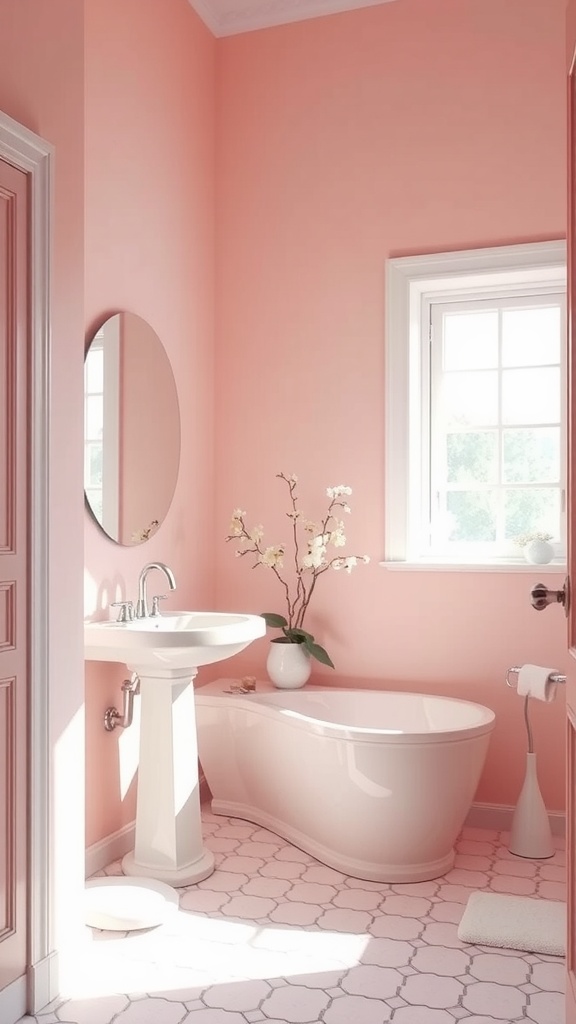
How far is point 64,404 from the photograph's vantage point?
235cm

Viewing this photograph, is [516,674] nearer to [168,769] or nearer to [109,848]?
[168,769]

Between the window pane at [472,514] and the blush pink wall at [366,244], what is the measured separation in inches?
9.6

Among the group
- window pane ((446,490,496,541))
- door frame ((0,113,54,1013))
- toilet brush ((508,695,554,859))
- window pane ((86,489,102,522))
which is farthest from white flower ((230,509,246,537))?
door frame ((0,113,54,1013))

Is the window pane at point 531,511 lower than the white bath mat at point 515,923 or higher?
higher

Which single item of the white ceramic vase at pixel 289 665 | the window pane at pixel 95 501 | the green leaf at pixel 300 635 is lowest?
the white ceramic vase at pixel 289 665

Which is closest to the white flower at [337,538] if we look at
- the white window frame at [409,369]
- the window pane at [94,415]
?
the white window frame at [409,369]

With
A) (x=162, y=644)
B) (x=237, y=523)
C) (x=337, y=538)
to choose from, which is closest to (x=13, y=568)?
(x=162, y=644)

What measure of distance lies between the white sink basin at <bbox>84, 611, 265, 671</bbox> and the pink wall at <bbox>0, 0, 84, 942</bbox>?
13.6 inches

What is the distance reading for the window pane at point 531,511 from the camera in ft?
12.0

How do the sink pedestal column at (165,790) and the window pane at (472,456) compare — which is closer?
the sink pedestal column at (165,790)

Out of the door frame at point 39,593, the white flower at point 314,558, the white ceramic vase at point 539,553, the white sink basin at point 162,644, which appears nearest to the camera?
the door frame at point 39,593

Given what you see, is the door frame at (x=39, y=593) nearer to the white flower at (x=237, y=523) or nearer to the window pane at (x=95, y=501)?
the window pane at (x=95, y=501)

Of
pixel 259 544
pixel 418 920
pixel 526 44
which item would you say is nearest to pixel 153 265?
pixel 259 544

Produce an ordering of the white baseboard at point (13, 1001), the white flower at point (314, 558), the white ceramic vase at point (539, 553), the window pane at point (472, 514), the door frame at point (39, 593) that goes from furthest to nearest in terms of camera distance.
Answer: the window pane at point (472, 514)
the white flower at point (314, 558)
the white ceramic vase at point (539, 553)
the door frame at point (39, 593)
the white baseboard at point (13, 1001)
